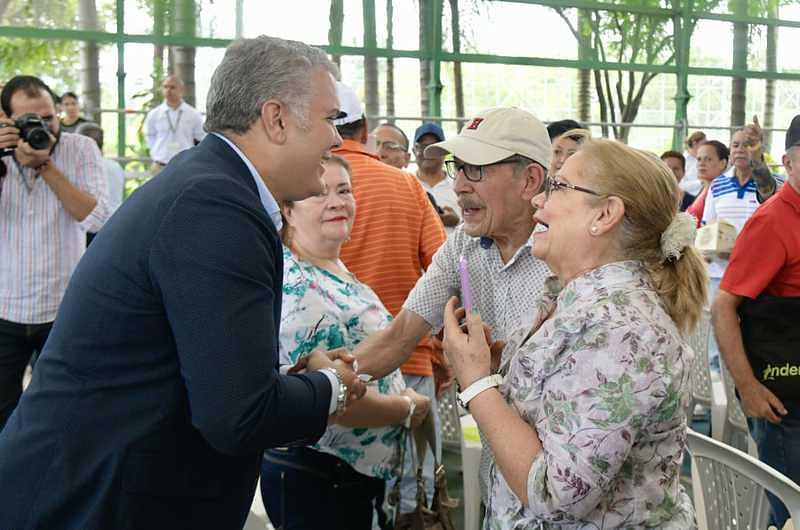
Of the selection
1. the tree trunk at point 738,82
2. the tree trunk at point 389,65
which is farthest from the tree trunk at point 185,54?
the tree trunk at point 738,82

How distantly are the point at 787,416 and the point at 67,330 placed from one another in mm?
2415

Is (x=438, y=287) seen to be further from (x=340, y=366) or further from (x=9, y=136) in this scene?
(x=9, y=136)

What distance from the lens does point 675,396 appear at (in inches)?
66.1

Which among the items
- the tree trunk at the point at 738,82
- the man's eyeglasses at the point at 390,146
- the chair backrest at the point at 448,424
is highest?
Answer: the tree trunk at the point at 738,82

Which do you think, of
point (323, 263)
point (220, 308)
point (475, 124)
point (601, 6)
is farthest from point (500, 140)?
point (601, 6)

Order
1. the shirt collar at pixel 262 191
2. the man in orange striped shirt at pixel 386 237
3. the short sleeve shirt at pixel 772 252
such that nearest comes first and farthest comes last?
the shirt collar at pixel 262 191, the short sleeve shirt at pixel 772 252, the man in orange striped shirt at pixel 386 237

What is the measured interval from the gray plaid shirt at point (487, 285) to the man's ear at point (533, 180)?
0.47 ft

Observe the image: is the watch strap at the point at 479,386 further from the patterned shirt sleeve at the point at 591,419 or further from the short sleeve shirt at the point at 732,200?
the short sleeve shirt at the point at 732,200

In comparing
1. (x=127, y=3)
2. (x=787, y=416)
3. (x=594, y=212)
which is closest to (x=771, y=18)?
(x=127, y=3)

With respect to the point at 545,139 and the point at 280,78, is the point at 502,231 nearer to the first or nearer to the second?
the point at 545,139

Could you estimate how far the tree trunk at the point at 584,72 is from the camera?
13.3 meters

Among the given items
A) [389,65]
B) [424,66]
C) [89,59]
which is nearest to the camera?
[89,59]

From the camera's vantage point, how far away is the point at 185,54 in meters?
11.1

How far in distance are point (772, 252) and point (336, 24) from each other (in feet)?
31.7
